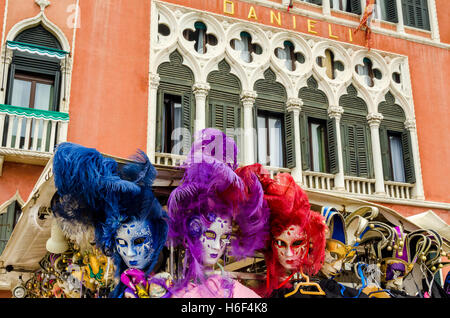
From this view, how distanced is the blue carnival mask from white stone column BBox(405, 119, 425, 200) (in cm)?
871

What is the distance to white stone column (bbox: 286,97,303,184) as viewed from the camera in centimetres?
1033

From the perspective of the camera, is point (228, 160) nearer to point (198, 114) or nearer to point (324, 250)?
point (324, 250)

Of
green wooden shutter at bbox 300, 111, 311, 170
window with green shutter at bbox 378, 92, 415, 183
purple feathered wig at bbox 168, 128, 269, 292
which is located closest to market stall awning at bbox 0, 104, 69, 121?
green wooden shutter at bbox 300, 111, 311, 170

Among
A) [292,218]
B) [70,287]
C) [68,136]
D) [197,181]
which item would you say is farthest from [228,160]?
[68,136]

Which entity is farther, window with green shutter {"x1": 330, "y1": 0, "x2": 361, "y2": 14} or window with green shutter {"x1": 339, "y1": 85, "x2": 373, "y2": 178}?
window with green shutter {"x1": 330, "y1": 0, "x2": 361, "y2": 14}

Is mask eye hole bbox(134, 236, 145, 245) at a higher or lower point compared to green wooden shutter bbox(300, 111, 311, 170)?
lower

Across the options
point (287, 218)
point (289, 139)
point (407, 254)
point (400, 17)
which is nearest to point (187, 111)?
point (289, 139)

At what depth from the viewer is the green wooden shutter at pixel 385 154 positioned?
11.4m

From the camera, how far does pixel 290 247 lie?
462 cm

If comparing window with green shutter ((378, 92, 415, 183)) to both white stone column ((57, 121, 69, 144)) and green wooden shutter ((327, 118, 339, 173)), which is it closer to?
green wooden shutter ((327, 118, 339, 173))

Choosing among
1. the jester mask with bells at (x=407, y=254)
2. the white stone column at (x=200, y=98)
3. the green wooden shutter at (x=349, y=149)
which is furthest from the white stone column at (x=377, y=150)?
the jester mask with bells at (x=407, y=254)

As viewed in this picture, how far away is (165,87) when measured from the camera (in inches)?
389

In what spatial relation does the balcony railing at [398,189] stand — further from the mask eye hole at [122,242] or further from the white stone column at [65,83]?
the mask eye hole at [122,242]

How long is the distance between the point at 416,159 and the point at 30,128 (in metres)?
8.17
